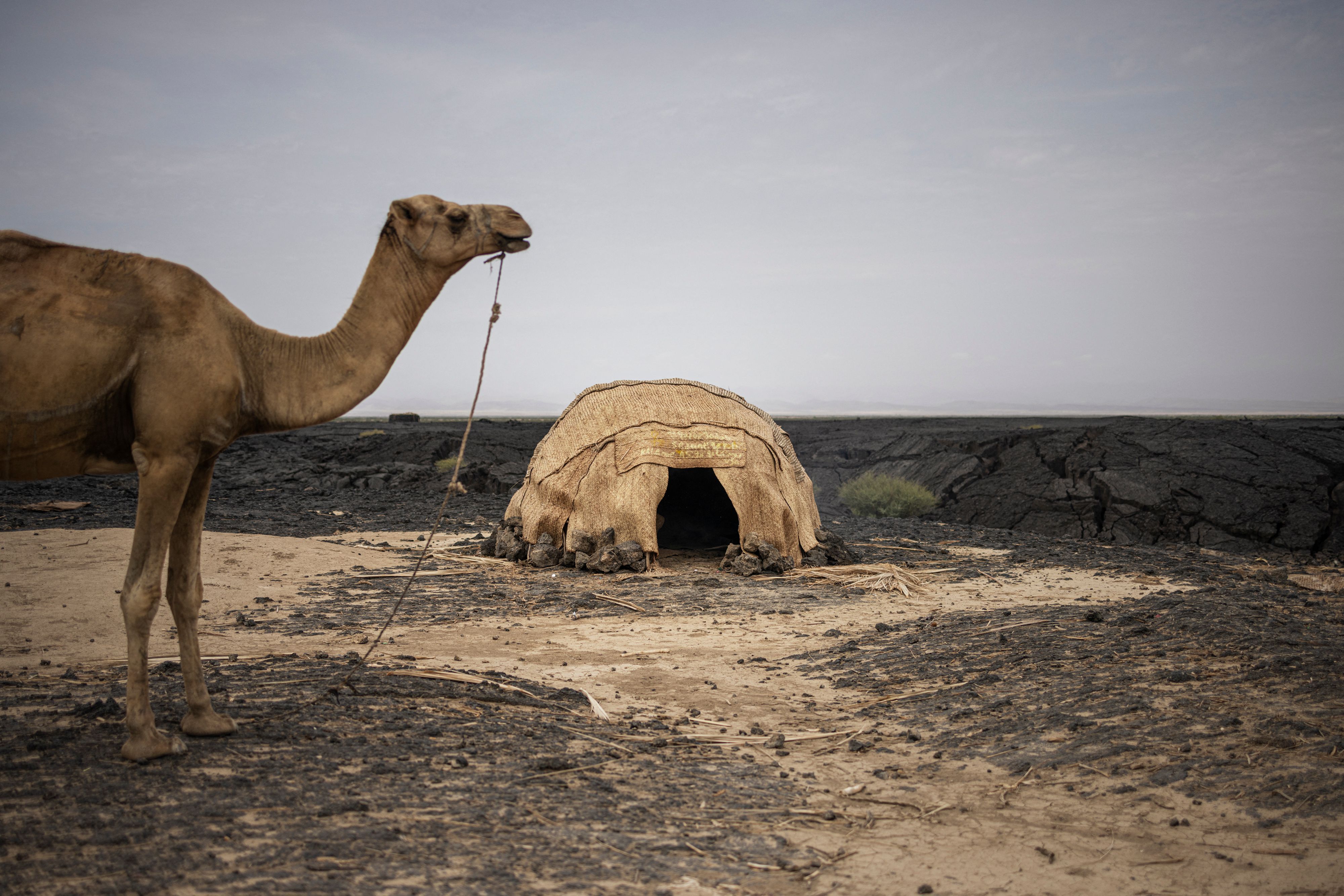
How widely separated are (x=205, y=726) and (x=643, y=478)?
291 inches

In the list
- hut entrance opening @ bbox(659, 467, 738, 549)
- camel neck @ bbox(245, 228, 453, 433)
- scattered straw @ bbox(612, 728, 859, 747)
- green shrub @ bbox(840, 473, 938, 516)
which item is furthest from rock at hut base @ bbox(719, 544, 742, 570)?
green shrub @ bbox(840, 473, 938, 516)

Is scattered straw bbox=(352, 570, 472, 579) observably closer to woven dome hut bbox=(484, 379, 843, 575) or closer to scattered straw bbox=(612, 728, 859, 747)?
woven dome hut bbox=(484, 379, 843, 575)

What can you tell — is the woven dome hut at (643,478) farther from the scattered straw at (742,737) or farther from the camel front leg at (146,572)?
the camel front leg at (146,572)

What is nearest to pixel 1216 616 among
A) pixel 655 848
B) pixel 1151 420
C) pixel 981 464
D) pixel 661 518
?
pixel 655 848

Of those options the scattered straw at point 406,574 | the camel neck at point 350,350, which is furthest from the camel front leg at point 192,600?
the scattered straw at point 406,574

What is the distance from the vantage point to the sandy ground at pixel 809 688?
3506 millimetres

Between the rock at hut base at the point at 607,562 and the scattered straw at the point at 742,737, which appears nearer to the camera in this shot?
the scattered straw at the point at 742,737

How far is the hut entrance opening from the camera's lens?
1472cm

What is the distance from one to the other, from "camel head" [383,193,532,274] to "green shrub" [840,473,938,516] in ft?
59.3

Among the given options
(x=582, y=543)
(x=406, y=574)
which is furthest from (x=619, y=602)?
(x=406, y=574)

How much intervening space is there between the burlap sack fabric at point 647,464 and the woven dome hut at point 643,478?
1 cm

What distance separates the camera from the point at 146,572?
12.8 feet

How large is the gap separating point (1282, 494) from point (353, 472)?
872 inches

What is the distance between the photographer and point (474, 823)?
365 cm
